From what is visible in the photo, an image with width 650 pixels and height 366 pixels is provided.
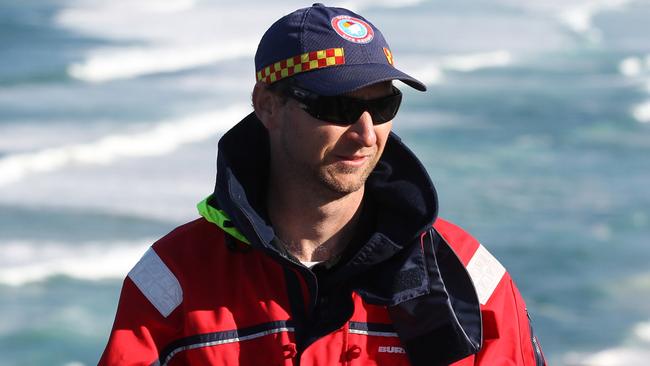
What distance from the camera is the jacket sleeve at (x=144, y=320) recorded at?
2.95m

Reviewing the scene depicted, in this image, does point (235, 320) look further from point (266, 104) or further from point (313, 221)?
point (266, 104)

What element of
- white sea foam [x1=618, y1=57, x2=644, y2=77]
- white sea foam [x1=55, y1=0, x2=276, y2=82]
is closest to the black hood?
white sea foam [x1=55, y1=0, x2=276, y2=82]

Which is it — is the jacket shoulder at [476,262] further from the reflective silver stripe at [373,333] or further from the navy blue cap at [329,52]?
the navy blue cap at [329,52]

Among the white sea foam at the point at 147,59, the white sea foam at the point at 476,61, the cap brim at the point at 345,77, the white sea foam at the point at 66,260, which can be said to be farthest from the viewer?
the white sea foam at the point at 476,61

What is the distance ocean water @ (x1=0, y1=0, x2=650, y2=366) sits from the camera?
339 inches

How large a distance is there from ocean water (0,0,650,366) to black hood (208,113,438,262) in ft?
15.6

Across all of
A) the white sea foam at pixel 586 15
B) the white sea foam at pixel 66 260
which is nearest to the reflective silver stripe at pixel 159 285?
the white sea foam at pixel 66 260

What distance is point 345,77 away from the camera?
2.97 metres

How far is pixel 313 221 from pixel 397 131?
32.7ft

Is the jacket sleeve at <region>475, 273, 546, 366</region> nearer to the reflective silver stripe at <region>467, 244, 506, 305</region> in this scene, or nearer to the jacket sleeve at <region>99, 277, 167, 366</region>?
the reflective silver stripe at <region>467, 244, 506, 305</region>

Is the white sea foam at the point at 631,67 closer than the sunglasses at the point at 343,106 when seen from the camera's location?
No

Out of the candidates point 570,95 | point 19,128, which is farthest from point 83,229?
point 570,95

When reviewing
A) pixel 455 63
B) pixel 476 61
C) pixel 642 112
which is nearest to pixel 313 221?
pixel 642 112

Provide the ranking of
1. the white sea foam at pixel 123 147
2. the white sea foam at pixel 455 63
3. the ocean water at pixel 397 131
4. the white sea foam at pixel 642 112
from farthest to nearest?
1. the white sea foam at pixel 455 63
2. the white sea foam at pixel 642 112
3. the white sea foam at pixel 123 147
4. the ocean water at pixel 397 131
